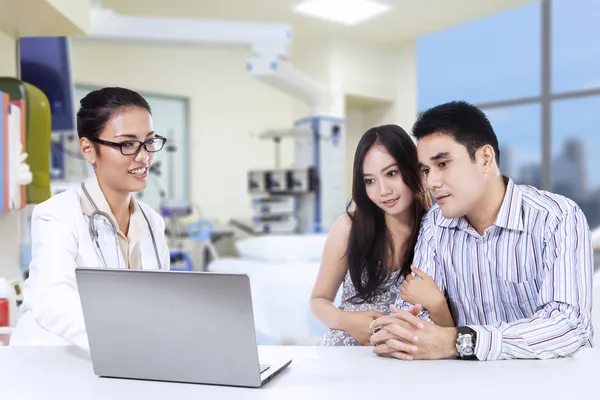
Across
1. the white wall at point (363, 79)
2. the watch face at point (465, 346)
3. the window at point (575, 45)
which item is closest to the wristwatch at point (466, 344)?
the watch face at point (465, 346)

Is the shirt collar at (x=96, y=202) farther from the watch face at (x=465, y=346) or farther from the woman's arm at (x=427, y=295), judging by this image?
the watch face at (x=465, y=346)

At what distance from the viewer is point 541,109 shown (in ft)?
19.1

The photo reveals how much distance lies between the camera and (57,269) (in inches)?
48.2

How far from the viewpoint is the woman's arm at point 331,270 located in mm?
1722

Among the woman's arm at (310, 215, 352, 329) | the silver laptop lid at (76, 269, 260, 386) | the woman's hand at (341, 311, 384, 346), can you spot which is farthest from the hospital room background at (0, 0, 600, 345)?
the silver laptop lid at (76, 269, 260, 386)

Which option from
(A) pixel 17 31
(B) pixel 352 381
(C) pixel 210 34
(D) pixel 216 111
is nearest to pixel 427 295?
(B) pixel 352 381

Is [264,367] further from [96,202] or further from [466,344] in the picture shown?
[96,202]

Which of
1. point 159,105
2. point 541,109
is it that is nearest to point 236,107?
point 159,105

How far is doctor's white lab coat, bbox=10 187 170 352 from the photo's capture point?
45.9 inches

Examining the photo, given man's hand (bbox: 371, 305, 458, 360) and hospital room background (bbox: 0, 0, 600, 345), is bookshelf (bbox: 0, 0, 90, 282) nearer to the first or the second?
man's hand (bbox: 371, 305, 458, 360)

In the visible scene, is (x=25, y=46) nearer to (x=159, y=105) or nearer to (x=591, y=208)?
(x=159, y=105)

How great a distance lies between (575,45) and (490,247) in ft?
16.6

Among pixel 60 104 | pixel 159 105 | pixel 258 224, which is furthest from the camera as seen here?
pixel 159 105

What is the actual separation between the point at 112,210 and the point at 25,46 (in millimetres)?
892
